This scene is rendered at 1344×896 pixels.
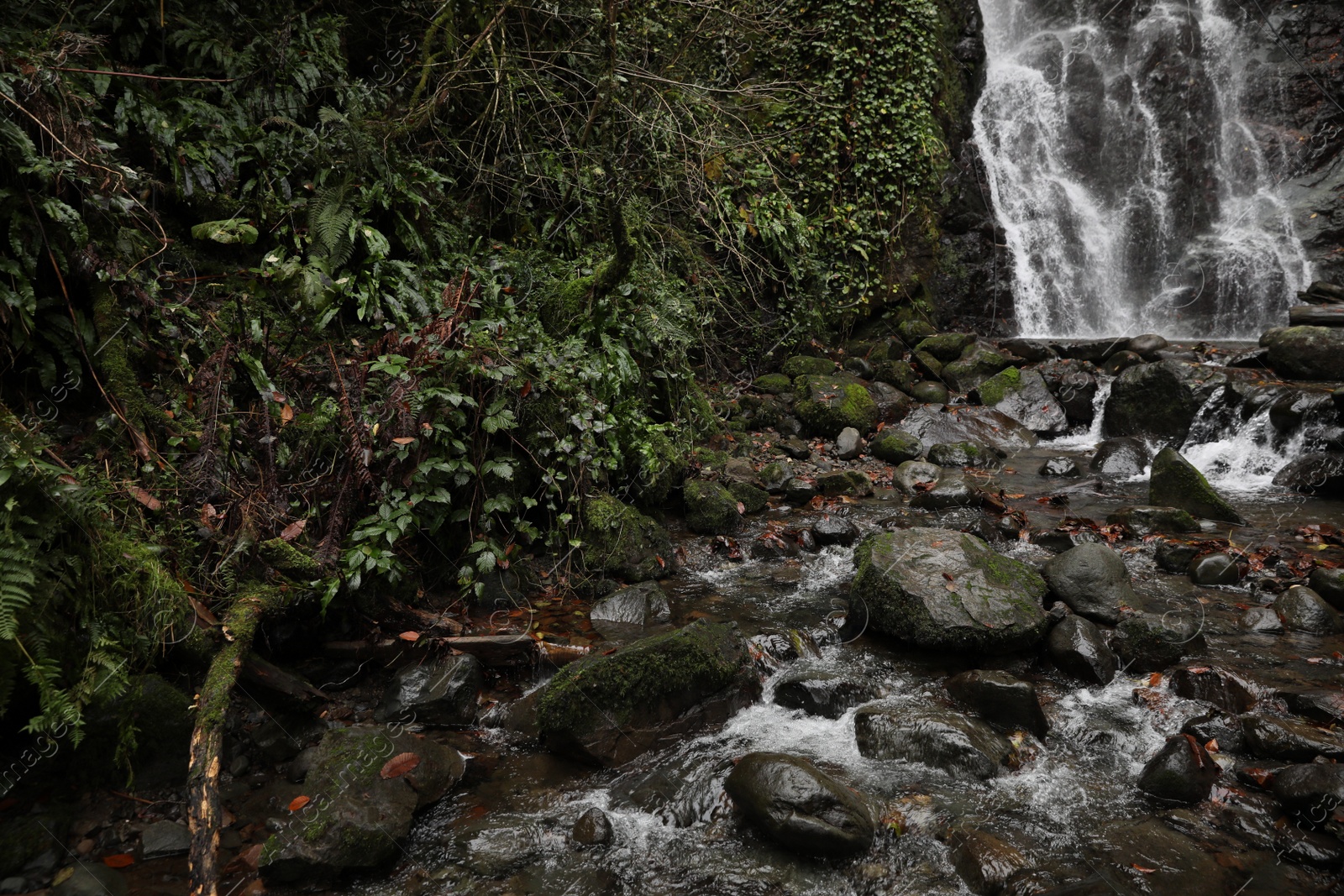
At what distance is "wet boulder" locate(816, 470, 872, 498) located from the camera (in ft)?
25.5

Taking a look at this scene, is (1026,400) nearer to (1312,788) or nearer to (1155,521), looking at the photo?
(1155,521)

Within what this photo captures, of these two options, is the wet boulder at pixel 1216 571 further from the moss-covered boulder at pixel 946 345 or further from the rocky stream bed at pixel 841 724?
the moss-covered boulder at pixel 946 345

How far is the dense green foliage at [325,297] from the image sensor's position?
355cm

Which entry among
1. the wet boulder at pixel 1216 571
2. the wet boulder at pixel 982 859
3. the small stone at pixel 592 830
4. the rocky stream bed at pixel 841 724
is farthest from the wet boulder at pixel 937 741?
the wet boulder at pixel 1216 571

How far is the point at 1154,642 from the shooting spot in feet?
14.9

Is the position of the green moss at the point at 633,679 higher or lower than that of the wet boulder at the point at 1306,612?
higher

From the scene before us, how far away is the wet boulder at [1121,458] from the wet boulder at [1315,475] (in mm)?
1252

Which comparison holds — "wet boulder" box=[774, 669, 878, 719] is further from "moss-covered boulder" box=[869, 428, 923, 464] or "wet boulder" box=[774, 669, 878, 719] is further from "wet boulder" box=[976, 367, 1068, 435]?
"wet boulder" box=[976, 367, 1068, 435]

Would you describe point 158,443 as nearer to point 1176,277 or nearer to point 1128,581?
point 1128,581

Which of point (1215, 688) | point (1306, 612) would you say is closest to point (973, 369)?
point (1306, 612)

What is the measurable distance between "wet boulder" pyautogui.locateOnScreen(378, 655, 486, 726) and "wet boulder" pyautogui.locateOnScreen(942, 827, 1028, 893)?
2609mm

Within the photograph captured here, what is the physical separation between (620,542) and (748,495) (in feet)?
6.52

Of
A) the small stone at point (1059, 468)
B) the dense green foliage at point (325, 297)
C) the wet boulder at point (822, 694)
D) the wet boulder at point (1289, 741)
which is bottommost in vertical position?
the small stone at point (1059, 468)

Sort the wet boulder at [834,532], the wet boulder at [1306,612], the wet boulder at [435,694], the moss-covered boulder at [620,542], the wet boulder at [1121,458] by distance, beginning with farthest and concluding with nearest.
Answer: the wet boulder at [1121,458]
the wet boulder at [834,532]
the moss-covered boulder at [620,542]
the wet boulder at [1306,612]
the wet boulder at [435,694]
